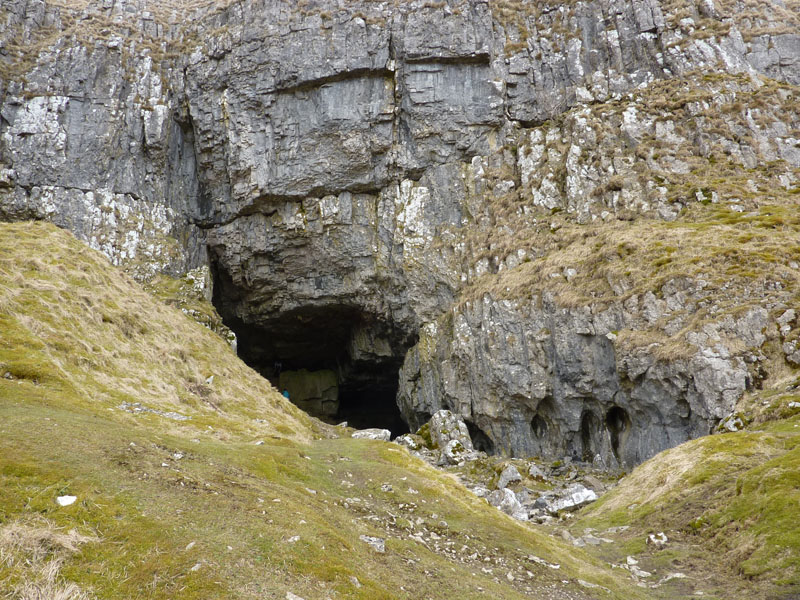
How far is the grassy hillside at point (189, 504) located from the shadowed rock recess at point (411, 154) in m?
25.2

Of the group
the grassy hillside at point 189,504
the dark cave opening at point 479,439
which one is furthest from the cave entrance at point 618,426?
the grassy hillside at point 189,504

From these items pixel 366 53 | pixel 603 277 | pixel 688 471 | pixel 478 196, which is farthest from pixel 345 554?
pixel 366 53

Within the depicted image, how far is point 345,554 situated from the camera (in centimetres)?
1349

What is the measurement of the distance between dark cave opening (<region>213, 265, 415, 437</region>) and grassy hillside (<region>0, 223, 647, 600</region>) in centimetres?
3160

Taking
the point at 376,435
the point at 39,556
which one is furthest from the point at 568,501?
the point at 39,556

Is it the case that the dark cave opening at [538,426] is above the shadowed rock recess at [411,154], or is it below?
below

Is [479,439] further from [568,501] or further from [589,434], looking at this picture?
[568,501]

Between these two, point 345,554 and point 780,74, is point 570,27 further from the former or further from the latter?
point 345,554

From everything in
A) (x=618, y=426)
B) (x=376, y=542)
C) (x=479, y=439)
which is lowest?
(x=479, y=439)

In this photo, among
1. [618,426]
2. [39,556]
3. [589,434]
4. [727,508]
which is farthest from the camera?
[589,434]

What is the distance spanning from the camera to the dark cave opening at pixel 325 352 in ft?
212

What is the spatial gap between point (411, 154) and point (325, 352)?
27274 millimetres

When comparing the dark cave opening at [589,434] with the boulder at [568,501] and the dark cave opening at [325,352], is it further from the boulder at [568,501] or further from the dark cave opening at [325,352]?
the dark cave opening at [325,352]

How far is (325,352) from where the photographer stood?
73.2m
